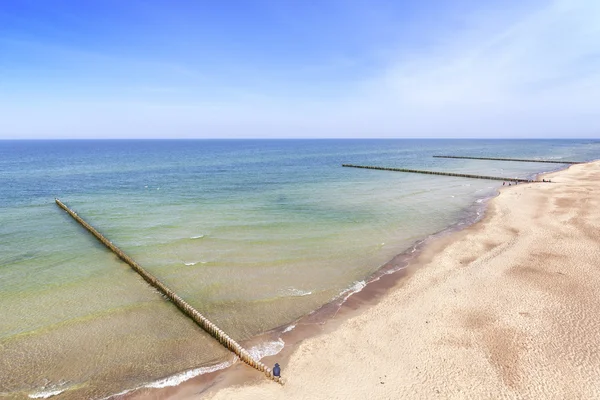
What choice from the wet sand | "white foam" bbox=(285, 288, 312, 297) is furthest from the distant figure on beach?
"white foam" bbox=(285, 288, 312, 297)

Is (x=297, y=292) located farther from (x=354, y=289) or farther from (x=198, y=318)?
(x=198, y=318)

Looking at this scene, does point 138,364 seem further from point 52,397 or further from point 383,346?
point 383,346

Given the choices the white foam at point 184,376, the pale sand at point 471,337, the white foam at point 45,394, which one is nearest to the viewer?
the pale sand at point 471,337

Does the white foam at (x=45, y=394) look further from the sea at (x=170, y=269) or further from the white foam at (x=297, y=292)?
the white foam at (x=297, y=292)

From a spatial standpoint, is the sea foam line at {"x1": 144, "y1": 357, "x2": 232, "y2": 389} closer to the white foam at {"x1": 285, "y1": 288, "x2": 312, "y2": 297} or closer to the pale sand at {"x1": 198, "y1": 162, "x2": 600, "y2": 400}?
the pale sand at {"x1": 198, "y1": 162, "x2": 600, "y2": 400}

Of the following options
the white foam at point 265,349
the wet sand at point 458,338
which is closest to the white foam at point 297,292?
the wet sand at point 458,338
